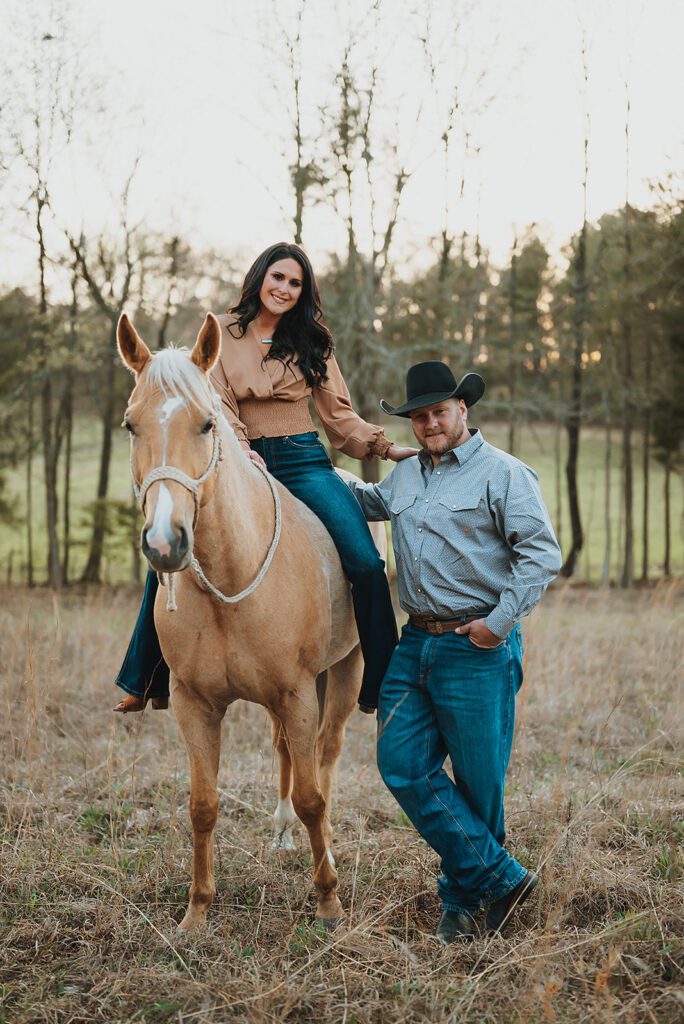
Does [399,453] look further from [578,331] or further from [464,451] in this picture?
Result: [578,331]

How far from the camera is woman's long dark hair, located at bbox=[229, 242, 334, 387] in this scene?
3.70 m

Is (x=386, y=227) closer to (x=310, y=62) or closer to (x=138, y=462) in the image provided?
(x=310, y=62)

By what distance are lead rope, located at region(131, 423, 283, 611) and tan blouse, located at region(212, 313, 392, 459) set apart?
33cm

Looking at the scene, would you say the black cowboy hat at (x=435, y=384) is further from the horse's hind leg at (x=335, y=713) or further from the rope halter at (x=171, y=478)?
the horse's hind leg at (x=335, y=713)

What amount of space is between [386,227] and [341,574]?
844 cm

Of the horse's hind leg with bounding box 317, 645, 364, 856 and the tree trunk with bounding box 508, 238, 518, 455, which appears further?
the tree trunk with bounding box 508, 238, 518, 455

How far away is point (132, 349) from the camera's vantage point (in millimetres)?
2699

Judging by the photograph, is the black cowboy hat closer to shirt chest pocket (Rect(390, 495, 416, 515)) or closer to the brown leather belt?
shirt chest pocket (Rect(390, 495, 416, 515))

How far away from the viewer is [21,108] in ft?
40.5

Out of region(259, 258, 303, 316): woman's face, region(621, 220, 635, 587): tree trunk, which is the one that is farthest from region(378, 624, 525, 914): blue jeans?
region(621, 220, 635, 587): tree trunk

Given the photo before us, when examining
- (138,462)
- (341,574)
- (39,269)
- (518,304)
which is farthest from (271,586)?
(518,304)

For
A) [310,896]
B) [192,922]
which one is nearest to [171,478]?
[192,922]

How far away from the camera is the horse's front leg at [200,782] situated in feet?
10.8

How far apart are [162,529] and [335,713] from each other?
2439 mm
